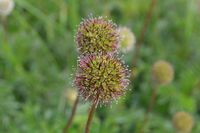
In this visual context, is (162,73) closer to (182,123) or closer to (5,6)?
(182,123)

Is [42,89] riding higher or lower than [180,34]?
lower

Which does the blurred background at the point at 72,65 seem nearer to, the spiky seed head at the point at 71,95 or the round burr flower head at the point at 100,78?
the spiky seed head at the point at 71,95

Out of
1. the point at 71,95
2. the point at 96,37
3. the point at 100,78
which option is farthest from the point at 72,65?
the point at 100,78

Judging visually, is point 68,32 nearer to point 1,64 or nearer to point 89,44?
point 1,64

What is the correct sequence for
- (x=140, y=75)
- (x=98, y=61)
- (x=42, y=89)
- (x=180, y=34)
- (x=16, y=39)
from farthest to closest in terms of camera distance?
1. (x=180, y=34)
2. (x=140, y=75)
3. (x=16, y=39)
4. (x=42, y=89)
5. (x=98, y=61)

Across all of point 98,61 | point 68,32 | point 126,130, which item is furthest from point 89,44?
point 68,32

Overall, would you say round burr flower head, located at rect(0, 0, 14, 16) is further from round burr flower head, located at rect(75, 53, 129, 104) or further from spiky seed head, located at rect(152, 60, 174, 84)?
round burr flower head, located at rect(75, 53, 129, 104)
